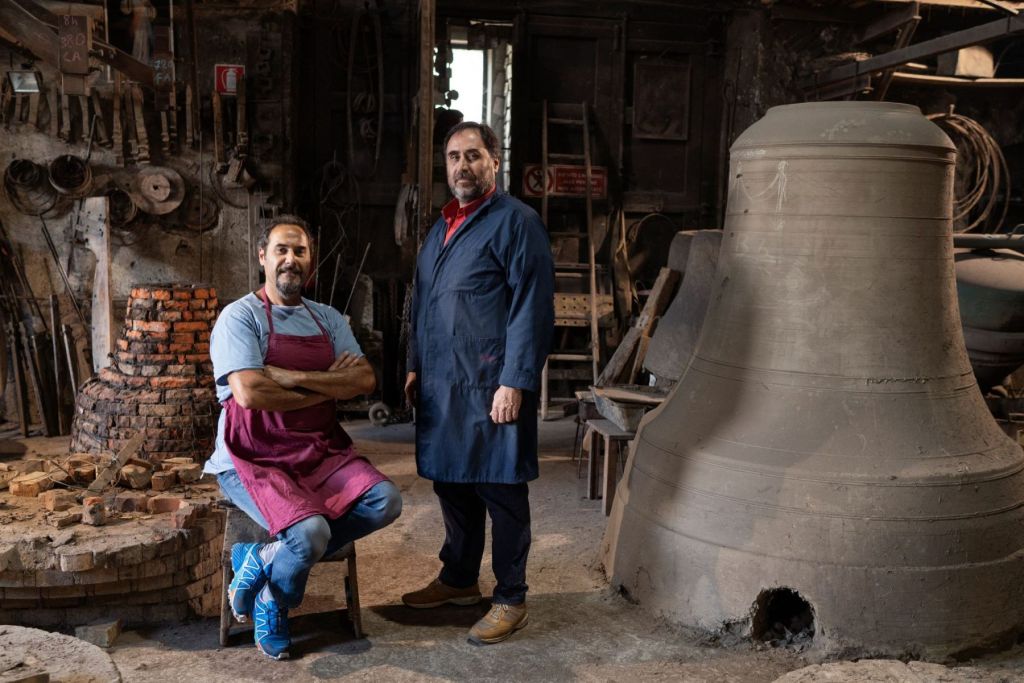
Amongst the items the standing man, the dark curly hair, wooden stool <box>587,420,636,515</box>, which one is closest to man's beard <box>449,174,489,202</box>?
the dark curly hair

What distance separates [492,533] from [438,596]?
486 mm

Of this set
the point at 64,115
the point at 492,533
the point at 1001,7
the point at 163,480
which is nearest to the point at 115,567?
the point at 163,480

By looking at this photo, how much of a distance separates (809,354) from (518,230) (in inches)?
48.5

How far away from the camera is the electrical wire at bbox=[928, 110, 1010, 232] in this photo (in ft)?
29.7

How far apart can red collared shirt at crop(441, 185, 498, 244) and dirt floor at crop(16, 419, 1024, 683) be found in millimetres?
1563

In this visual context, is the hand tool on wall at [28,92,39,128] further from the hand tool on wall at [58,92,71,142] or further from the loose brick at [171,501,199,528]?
the loose brick at [171,501,199,528]

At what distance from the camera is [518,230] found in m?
3.62

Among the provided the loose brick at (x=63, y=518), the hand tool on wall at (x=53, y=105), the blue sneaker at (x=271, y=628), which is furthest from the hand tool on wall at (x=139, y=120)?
the blue sneaker at (x=271, y=628)

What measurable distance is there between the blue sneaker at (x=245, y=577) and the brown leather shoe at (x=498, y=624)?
2.74 feet

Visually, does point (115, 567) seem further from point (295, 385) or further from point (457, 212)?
point (457, 212)

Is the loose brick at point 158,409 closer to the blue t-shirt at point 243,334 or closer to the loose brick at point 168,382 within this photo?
the loose brick at point 168,382

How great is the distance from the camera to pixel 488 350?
143 inches

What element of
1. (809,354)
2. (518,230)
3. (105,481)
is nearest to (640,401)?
(809,354)

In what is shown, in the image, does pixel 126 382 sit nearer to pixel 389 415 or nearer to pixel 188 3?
pixel 389 415
